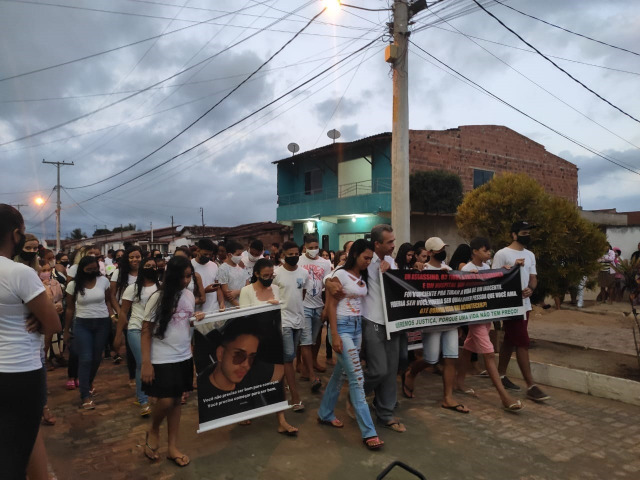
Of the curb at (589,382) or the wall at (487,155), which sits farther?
the wall at (487,155)

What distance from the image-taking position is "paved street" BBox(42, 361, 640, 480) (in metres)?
3.72

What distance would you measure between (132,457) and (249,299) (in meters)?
1.76

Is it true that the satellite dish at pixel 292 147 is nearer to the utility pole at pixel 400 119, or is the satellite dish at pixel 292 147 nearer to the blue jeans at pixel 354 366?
the utility pole at pixel 400 119

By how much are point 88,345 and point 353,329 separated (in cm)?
317

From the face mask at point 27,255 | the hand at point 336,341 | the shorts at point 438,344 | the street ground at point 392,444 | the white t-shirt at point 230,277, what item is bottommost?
the street ground at point 392,444

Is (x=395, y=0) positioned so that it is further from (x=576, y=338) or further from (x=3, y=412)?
(x=3, y=412)

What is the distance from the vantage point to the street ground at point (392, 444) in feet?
12.2

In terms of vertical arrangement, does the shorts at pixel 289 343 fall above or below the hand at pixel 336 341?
below

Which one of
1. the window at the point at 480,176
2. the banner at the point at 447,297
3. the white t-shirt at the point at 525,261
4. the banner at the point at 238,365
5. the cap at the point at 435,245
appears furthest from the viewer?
the window at the point at 480,176

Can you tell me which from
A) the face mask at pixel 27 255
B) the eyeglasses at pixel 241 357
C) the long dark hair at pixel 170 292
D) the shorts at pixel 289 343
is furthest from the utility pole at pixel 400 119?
the face mask at pixel 27 255

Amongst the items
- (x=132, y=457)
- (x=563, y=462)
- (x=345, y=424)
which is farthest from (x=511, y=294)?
(x=132, y=457)

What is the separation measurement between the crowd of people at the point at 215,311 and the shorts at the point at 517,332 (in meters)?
0.01

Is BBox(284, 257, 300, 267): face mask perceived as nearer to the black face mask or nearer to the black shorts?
the black face mask

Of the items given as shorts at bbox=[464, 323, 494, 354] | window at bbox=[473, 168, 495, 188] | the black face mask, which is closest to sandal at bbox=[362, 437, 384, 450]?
shorts at bbox=[464, 323, 494, 354]
